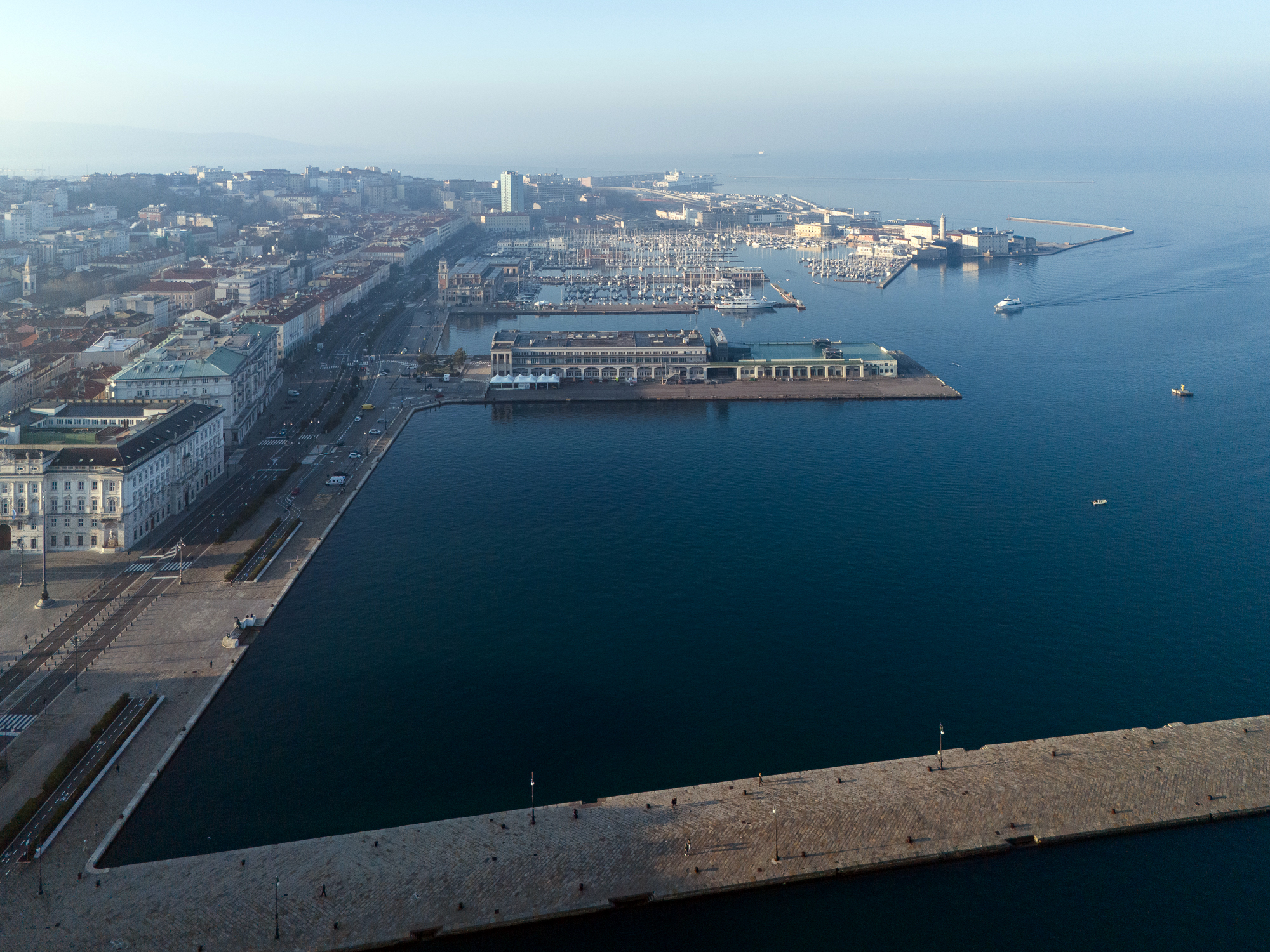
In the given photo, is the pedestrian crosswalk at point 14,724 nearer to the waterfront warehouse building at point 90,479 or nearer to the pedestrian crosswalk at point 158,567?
the waterfront warehouse building at point 90,479

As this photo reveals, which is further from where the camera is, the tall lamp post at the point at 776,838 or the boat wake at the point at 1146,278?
the boat wake at the point at 1146,278

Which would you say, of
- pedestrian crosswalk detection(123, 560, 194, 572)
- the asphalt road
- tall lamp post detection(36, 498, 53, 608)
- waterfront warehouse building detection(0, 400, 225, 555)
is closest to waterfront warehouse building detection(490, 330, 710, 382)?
waterfront warehouse building detection(0, 400, 225, 555)

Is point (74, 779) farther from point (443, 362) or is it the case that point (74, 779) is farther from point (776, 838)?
point (443, 362)

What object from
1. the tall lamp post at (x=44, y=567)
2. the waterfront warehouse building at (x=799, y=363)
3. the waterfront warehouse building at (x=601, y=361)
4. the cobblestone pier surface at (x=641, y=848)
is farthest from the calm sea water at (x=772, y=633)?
the waterfront warehouse building at (x=799, y=363)

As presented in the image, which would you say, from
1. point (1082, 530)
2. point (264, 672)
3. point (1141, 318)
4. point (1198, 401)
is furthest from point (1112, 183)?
point (264, 672)

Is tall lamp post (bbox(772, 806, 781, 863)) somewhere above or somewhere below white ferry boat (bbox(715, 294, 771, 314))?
below

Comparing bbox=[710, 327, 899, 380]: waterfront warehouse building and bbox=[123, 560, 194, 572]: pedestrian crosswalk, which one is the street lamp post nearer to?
bbox=[123, 560, 194, 572]: pedestrian crosswalk

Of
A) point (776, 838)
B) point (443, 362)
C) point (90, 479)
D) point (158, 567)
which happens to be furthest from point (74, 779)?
point (443, 362)
